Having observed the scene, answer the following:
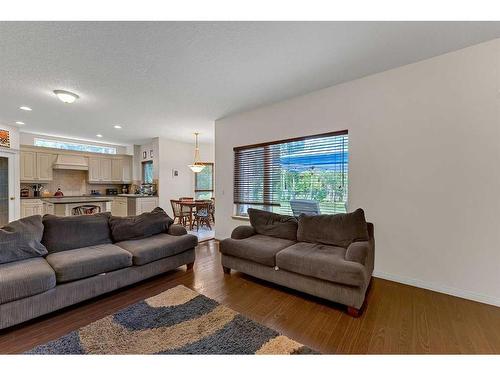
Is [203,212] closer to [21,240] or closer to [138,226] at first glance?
[138,226]

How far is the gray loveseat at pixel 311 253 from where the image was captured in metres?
2.05

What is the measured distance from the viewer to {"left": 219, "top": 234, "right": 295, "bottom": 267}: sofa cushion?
2.58 meters

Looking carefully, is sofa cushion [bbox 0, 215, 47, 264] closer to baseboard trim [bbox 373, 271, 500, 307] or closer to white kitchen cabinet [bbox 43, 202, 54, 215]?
baseboard trim [bbox 373, 271, 500, 307]

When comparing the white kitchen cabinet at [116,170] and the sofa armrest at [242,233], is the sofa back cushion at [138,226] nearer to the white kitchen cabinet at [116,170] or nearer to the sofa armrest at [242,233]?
the sofa armrest at [242,233]

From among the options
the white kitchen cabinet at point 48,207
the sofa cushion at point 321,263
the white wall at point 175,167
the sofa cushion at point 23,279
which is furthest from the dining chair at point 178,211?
the sofa cushion at point 321,263

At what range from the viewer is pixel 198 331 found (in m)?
1.77

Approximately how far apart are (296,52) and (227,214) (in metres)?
3.17

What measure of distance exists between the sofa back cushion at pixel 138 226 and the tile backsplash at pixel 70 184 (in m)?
4.94

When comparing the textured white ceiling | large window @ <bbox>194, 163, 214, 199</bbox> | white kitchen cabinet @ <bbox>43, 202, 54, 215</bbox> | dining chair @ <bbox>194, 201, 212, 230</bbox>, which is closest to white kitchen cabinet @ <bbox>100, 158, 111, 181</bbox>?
white kitchen cabinet @ <bbox>43, 202, 54, 215</bbox>

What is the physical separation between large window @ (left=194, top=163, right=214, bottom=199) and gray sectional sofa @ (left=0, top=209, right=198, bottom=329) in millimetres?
4212

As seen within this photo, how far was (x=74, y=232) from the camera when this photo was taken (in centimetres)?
265

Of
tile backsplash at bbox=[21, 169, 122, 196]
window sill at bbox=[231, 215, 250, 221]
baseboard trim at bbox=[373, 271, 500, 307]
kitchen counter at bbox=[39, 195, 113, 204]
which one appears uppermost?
tile backsplash at bbox=[21, 169, 122, 196]

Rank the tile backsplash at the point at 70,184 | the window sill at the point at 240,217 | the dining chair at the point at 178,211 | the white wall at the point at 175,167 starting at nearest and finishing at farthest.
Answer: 1. the window sill at the point at 240,217
2. the dining chair at the point at 178,211
3. the tile backsplash at the point at 70,184
4. the white wall at the point at 175,167
